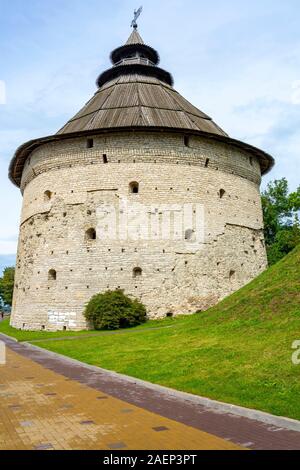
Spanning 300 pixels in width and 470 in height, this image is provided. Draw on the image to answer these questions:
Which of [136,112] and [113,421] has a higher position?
[136,112]

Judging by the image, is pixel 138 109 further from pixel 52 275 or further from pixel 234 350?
pixel 234 350

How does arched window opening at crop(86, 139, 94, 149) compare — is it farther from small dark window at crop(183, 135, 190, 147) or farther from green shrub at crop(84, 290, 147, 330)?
green shrub at crop(84, 290, 147, 330)

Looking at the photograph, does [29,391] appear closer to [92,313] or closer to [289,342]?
[289,342]

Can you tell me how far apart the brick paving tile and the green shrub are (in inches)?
488

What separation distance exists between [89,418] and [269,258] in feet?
98.4

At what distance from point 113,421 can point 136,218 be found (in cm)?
1812

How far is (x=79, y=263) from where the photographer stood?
2389cm

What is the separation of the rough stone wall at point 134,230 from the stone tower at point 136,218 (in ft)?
0.19

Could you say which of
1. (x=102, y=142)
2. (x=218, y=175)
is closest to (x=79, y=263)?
(x=102, y=142)

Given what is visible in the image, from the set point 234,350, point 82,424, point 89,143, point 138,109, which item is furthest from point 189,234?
point 82,424

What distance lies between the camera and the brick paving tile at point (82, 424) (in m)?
5.24

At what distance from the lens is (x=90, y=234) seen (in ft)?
80.9

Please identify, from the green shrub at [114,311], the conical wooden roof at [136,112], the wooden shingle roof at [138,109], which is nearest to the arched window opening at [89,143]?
the conical wooden roof at [136,112]

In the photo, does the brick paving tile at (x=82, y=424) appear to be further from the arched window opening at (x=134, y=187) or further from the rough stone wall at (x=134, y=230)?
the arched window opening at (x=134, y=187)
